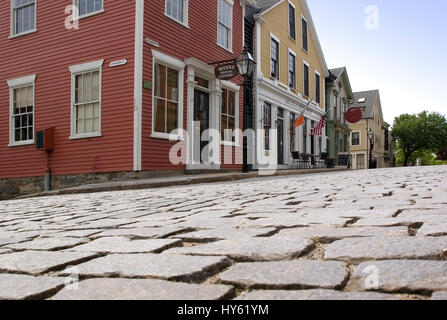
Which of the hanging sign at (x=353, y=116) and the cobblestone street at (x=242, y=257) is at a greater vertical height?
the hanging sign at (x=353, y=116)

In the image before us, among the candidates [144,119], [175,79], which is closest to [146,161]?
[144,119]

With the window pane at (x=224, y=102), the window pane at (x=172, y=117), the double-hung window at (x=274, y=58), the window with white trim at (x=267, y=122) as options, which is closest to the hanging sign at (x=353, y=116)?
the double-hung window at (x=274, y=58)

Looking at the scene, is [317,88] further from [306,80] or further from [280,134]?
[280,134]

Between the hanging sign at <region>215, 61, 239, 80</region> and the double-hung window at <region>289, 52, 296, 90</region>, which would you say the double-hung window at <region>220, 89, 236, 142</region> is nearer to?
the hanging sign at <region>215, 61, 239, 80</region>

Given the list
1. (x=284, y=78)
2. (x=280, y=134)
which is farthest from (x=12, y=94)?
(x=284, y=78)

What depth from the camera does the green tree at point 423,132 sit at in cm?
5728

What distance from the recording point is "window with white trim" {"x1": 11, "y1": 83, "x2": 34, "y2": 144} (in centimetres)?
1348

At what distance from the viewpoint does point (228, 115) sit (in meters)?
15.2

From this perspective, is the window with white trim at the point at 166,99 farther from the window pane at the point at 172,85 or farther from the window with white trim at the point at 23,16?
the window with white trim at the point at 23,16

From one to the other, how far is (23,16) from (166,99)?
593 centimetres

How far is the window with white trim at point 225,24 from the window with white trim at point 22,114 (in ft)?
21.3

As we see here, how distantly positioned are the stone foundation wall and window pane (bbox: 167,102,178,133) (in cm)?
130
